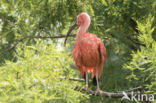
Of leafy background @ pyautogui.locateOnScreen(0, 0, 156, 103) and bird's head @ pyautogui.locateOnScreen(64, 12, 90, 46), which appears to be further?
bird's head @ pyautogui.locateOnScreen(64, 12, 90, 46)

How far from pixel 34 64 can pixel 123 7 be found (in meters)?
2.13

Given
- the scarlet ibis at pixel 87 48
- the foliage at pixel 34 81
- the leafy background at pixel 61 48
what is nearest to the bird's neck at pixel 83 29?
the scarlet ibis at pixel 87 48

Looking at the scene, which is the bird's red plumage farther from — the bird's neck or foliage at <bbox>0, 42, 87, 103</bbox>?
foliage at <bbox>0, 42, 87, 103</bbox>

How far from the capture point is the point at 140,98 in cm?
526

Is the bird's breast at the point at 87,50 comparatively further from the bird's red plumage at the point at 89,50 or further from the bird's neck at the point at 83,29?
the bird's neck at the point at 83,29

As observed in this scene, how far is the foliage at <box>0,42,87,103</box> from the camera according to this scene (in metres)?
3.61

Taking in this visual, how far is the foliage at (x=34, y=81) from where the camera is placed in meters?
3.61

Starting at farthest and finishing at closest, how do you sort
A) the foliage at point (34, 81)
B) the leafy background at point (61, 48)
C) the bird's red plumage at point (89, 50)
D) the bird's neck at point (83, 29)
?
the bird's neck at point (83, 29) → the bird's red plumage at point (89, 50) → the leafy background at point (61, 48) → the foliage at point (34, 81)

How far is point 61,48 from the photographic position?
20.1 feet

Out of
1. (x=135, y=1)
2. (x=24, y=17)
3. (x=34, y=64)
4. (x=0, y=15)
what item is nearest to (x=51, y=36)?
(x=24, y=17)

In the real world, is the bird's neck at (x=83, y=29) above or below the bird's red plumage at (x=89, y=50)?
above

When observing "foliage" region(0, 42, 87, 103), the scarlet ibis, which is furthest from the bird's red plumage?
"foliage" region(0, 42, 87, 103)

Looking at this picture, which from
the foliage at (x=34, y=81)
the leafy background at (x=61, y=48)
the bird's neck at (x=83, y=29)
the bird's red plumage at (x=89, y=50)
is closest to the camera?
the foliage at (x=34, y=81)

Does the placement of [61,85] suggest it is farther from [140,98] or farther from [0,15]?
[0,15]
